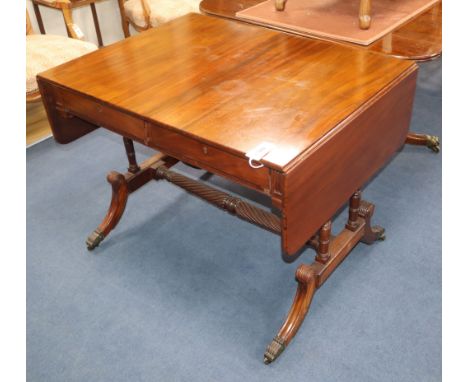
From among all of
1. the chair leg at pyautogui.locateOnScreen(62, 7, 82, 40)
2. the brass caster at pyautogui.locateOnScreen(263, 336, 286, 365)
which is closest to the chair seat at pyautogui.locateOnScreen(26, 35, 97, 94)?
the chair leg at pyautogui.locateOnScreen(62, 7, 82, 40)

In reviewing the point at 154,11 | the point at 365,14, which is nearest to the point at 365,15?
the point at 365,14

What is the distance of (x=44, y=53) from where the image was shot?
2.53 metres

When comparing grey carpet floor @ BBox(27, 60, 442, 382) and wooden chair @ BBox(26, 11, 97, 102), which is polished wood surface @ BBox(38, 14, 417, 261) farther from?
wooden chair @ BBox(26, 11, 97, 102)

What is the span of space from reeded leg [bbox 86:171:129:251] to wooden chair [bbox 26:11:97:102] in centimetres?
70

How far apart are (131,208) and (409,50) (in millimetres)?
1348

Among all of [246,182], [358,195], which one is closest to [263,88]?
[246,182]

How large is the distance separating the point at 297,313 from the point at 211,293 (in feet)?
1.17

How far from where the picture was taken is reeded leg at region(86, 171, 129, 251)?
2107mm

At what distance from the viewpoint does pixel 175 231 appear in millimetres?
2188

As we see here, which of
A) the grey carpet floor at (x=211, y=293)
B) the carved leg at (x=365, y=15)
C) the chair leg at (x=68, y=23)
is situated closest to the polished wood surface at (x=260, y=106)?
the carved leg at (x=365, y=15)

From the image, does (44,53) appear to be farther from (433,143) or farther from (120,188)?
(433,143)

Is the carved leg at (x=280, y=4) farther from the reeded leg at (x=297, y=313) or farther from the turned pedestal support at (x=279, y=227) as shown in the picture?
the reeded leg at (x=297, y=313)

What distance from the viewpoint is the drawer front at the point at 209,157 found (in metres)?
1.31

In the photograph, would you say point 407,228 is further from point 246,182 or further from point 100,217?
point 100,217
